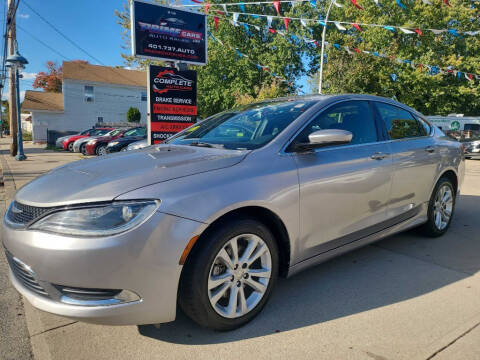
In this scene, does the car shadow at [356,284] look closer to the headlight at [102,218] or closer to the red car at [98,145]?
the headlight at [102,218]

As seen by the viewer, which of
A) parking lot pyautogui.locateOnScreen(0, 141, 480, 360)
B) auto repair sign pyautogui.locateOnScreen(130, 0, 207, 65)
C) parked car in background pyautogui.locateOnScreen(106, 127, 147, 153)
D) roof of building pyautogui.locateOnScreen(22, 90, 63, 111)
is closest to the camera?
parking lot pyautogui.locateOnScreen(0, 141, 480, 360)

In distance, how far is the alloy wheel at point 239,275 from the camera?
2.25 m

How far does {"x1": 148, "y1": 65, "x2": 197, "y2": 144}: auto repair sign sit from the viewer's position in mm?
8523

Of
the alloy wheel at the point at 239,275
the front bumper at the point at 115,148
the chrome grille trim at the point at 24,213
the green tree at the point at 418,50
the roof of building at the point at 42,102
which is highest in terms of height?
the green tree at the point at 418,50

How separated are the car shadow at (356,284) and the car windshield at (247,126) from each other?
4.09 ft

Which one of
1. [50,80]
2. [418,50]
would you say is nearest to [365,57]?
[418,50]

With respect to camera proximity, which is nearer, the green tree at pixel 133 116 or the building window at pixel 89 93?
the green tree at pixel 133 116

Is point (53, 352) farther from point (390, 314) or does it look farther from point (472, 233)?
point (472, 233)

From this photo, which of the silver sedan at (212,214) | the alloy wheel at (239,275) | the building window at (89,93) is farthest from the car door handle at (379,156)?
the building window at (89,93)

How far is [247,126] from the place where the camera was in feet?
10.3

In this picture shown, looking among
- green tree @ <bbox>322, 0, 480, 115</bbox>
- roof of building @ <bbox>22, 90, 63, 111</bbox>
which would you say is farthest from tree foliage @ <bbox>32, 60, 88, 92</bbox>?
green tree @ <bbox>322, 0, 480, 115</bbox>

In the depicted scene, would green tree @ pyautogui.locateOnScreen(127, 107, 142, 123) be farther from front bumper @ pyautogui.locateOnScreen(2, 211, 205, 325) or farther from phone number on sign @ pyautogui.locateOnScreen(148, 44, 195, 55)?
front bumper @ pyautogui.locateOnScreen(2, 211, 205, 325)

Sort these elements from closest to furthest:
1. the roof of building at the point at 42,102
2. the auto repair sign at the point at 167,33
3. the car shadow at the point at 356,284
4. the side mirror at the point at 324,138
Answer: the car shadow at the point at 356,284 < the side mirror at the point at 324,138 < the auto repair sign at the point at 167,33 < the roof of building at the point at 42,102

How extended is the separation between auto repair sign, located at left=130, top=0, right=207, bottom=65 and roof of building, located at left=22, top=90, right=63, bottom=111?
28511 millimetres
